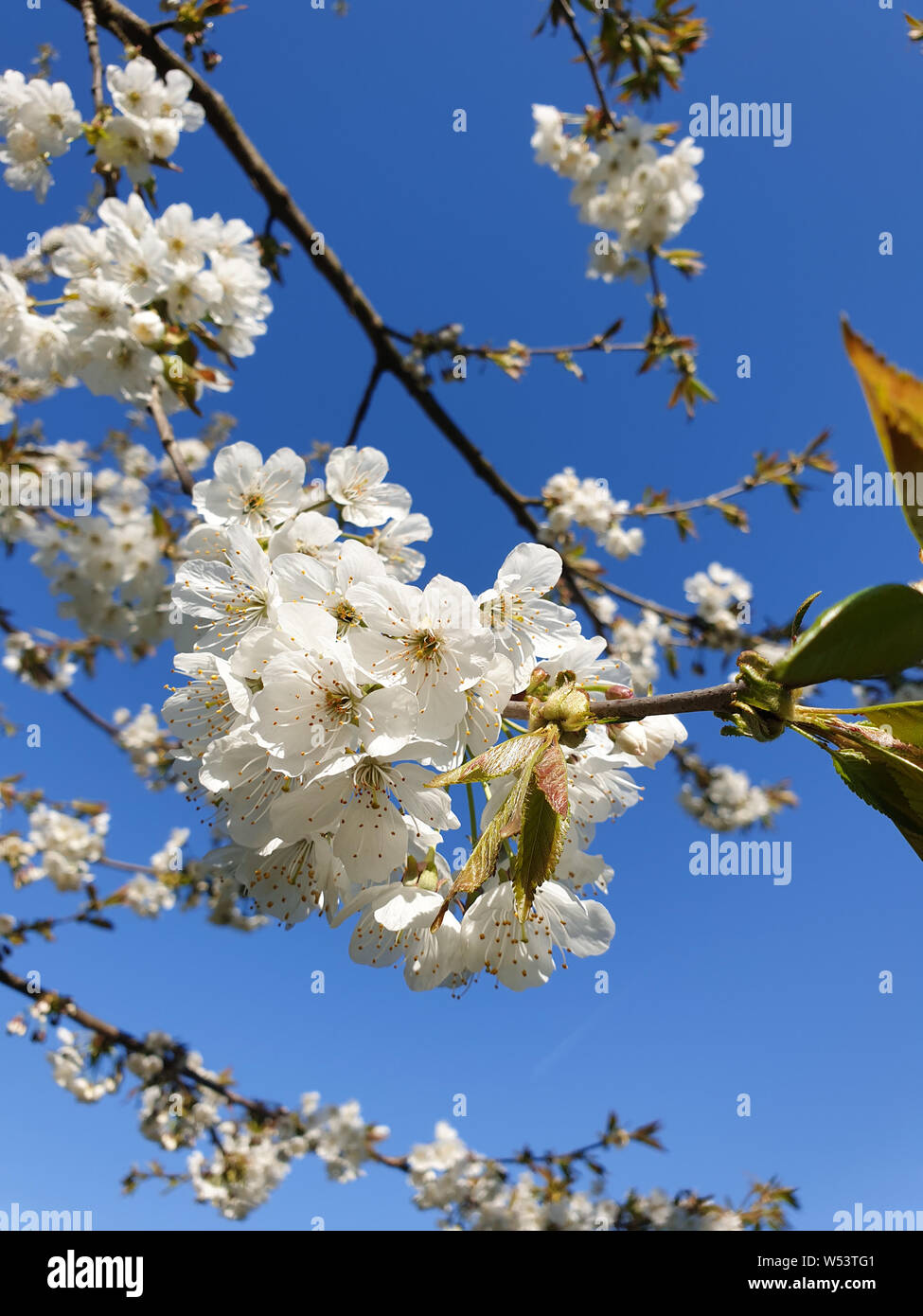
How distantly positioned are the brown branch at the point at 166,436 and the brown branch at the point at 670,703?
1355 millimetres

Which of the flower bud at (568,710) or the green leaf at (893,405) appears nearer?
the green leaf at (893,405)

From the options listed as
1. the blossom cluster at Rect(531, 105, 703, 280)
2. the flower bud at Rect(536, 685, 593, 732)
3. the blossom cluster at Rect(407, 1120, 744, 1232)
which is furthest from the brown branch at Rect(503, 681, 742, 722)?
the blossom cluster at Rect(407, 1120, 744, 1232)

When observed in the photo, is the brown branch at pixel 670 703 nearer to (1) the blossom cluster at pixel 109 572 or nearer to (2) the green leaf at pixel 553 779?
(2) the green leaf at pixel 553 779

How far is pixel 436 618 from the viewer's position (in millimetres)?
943

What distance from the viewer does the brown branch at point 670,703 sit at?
2.26ft

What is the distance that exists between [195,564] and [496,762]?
699 mm

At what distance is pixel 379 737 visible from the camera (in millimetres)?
874

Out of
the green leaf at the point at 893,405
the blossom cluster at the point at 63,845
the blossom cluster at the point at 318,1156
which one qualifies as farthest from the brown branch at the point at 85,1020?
the green leaf at the point at 893,405

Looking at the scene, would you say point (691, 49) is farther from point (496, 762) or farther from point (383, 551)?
Answer: point (496, 762)

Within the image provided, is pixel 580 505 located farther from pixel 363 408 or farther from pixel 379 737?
pixel 379 737

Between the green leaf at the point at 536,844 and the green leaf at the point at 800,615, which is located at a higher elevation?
the green leaf at the point at 800,615

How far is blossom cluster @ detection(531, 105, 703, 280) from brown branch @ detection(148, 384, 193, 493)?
8.81ft

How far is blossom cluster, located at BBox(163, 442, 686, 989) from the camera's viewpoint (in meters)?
0.91

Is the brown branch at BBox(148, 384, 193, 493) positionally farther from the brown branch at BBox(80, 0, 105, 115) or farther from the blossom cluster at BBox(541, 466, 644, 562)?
the blossom cluster at BBox(541, 466, 644, 562)
